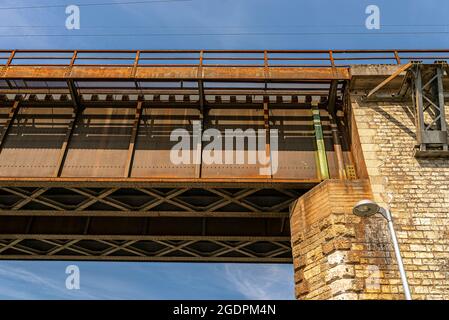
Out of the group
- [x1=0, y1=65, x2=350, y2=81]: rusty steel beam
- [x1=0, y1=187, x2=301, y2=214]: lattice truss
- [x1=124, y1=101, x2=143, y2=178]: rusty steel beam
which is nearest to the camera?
[x1=124, y1=101, x2=143, y2=178]: rusty steel beam

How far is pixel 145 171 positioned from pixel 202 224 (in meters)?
4.88

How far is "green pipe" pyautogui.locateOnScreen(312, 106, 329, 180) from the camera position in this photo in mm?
11945

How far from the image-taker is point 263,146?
12.7 meters

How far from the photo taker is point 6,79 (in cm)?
1284

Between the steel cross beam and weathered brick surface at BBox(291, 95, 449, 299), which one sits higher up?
the steel cross beam

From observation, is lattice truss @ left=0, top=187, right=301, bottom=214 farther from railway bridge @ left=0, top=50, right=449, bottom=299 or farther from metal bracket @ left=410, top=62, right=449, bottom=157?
metal bracket @ left=410, top=62, right=449, bottom=157

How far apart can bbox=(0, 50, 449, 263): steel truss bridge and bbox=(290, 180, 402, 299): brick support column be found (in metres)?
1.18

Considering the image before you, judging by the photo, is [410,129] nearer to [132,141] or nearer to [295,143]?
[295,143]

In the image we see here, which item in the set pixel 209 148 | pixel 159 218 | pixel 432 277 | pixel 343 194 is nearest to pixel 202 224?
pixel 159 218

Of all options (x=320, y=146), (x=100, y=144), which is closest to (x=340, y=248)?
(x=320, y=146)

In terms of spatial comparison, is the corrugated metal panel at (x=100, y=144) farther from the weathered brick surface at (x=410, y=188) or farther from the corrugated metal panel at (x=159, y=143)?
the weathered brick surface at (x=410, y=188)

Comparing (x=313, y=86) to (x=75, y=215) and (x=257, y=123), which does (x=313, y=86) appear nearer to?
(x=257, y=123)

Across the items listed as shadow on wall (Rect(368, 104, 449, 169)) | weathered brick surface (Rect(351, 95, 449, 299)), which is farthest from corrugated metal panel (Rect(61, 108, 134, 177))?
shadow on wall (Rect(368, 104, 449, 169))

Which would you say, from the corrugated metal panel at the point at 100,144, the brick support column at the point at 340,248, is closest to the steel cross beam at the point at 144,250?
the corrugated metal panel at the point at 100,144
